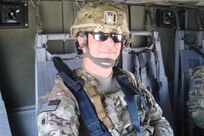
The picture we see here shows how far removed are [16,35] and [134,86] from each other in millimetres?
814

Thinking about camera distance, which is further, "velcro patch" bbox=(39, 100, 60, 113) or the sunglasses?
the sunglasses

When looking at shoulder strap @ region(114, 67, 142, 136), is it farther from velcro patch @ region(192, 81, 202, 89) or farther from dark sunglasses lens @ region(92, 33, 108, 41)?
velcro patch @ region(192, 81, 202, 89)

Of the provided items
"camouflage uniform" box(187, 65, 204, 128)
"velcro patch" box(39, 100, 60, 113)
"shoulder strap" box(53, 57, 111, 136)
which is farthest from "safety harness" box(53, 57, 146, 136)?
"camouflage uniform" box(187, 65, 204, 128)

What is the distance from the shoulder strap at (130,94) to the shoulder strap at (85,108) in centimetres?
20

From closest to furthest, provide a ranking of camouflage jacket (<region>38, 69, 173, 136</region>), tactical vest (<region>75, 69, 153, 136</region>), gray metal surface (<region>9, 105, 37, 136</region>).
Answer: camouflage jacket (<region>38, 69, 173, 136</region>) < tactical vest (<region>75, 69, 153, 136</region>) < gray metal surface (<region>9, 105, 37, 136</region>)

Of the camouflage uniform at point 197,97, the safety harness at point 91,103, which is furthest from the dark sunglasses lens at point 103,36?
the camouflage uniform at point 197,97

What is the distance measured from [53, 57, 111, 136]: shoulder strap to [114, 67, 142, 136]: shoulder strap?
201 mm

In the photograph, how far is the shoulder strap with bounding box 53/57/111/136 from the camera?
1559mm

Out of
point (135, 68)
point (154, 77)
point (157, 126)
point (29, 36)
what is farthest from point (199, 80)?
point (29, 36)

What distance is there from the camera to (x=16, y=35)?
82.8 inches

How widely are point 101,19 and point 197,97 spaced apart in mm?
1413

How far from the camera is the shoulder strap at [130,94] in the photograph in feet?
5.70

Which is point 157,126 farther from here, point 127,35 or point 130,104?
point 127,35

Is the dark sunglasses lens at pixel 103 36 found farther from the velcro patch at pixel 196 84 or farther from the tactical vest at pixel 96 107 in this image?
the velcro patch at pixel 196 84
